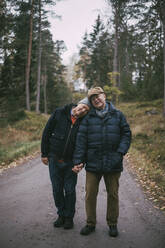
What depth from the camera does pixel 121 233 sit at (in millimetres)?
3680

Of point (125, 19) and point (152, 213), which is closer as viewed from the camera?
point (152, 213)

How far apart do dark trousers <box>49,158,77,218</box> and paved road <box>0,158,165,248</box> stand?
0.38 metres

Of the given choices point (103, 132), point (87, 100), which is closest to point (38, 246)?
point (103, 132)

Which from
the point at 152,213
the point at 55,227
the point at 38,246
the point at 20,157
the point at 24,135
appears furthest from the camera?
the point at 24,135

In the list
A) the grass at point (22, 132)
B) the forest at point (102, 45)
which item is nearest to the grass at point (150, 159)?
the forest at point (102, 45)

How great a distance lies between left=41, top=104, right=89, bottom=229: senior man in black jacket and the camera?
12.3 feet

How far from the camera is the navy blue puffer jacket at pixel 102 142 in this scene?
3473 mm

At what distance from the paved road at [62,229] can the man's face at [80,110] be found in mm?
1998

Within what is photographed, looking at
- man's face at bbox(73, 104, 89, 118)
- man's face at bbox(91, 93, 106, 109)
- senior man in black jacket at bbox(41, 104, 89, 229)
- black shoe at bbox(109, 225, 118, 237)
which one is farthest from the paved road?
man's face at bbox(91, 93, 106, 109)

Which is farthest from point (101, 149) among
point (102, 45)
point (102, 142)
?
point (102, 45)

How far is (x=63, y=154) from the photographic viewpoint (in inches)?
147

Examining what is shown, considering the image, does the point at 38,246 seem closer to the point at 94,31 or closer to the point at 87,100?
the point at 87,100

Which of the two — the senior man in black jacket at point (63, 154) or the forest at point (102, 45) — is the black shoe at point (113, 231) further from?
the forest at point (102, 45)

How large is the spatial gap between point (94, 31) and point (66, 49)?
6266 millimetres
